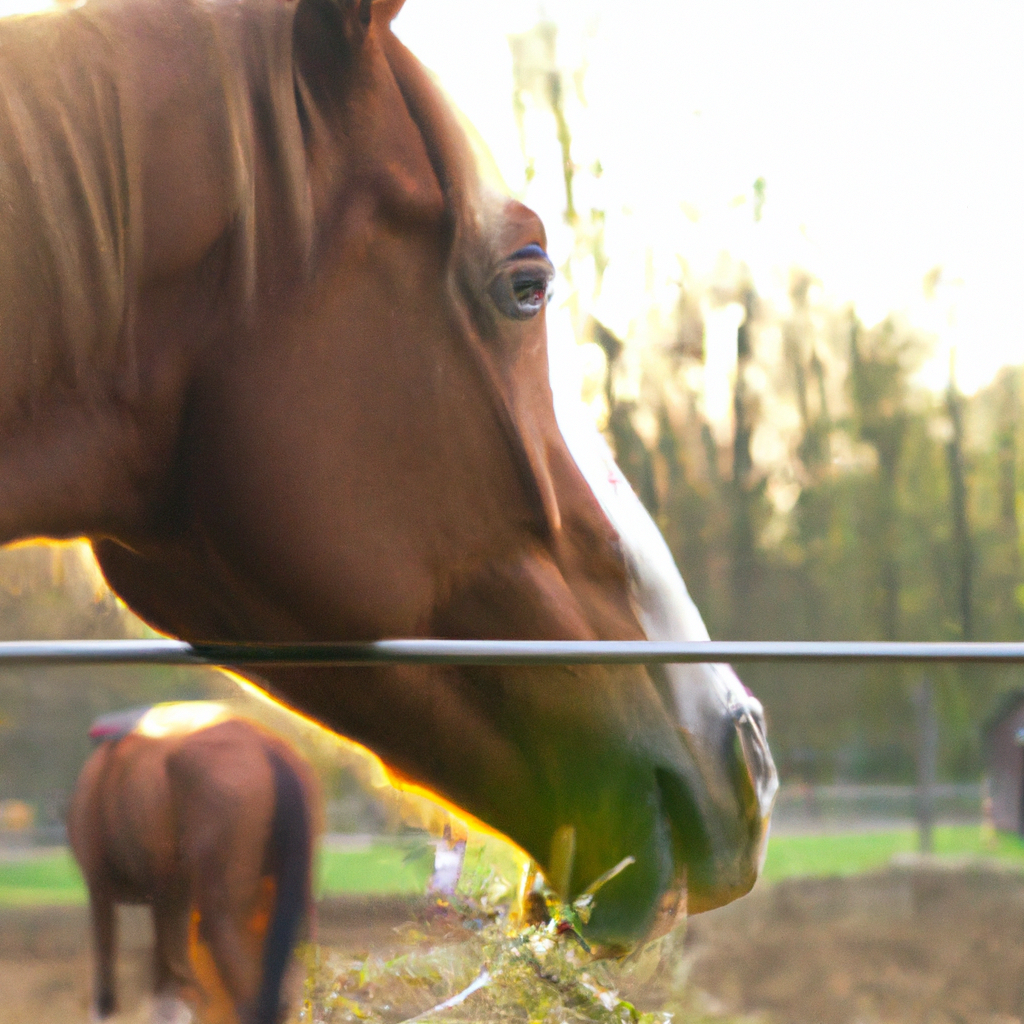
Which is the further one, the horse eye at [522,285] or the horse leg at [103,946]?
the horse eye at [522,285]

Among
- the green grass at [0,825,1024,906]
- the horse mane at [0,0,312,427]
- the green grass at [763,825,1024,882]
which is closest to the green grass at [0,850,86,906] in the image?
the green grass at [0,825,1024,906]

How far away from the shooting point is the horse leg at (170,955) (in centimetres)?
52

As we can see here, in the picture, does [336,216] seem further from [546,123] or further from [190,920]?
[190,920]

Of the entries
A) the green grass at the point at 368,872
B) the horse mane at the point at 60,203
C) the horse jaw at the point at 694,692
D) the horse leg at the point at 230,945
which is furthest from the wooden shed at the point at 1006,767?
the horse mane at the point at 60,203

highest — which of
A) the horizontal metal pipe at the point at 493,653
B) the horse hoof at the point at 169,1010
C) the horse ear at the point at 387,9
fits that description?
the horse ear at the point at 387,9

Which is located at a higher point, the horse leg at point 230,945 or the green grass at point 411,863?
the green grass at point 411,863

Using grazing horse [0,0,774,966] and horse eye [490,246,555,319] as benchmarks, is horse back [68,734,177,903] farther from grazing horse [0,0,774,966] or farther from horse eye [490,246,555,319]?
horse eye [490,246,555,319]

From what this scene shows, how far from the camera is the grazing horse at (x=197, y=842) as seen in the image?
52 cm

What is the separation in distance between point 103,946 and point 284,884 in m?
0.10

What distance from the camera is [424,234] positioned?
1.98 ft

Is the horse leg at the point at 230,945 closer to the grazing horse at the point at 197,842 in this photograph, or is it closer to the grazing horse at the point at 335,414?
the grazing horse at the point at 197,842

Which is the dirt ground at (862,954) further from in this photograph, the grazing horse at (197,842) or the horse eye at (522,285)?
the horse eye at (522,285)

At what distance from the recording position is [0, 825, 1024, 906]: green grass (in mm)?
516

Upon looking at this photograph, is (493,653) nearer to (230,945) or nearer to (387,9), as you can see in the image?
(230,945)
